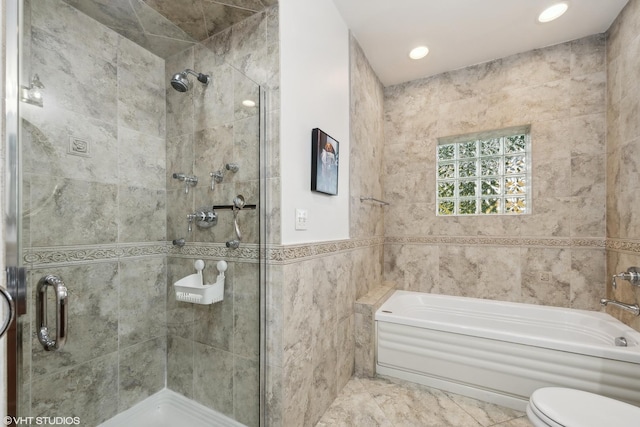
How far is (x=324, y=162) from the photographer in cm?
170

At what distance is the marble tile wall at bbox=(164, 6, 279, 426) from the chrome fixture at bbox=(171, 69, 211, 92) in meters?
0.03

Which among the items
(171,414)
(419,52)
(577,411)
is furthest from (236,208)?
(419,52)

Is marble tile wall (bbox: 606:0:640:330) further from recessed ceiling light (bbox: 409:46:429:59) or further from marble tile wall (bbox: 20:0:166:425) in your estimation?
marble tile wall (bbox: 20:0:166:425)

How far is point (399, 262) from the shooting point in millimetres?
2910

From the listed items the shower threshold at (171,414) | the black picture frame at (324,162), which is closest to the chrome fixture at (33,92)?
the black picture frame at (324,162)

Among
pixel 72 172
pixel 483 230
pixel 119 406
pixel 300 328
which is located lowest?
pixel 119 406

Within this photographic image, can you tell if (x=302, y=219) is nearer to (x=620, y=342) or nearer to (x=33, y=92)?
(x=33, y=92)

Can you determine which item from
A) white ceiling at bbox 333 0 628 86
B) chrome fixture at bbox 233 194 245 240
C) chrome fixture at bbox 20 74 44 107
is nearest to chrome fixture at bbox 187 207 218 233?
chrome fixture at bbox 233 194 245 240

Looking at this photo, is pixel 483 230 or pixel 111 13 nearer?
pixel 111 13

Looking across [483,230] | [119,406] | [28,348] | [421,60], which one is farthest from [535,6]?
[119,406]

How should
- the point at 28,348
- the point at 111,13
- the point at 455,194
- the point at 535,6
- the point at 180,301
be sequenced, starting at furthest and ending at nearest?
the point at 455,194 < the point at 535,6 < the point at 180,301 < the point at 111,13 < the point at 28,348

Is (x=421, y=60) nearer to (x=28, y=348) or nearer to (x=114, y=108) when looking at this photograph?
(x=114, y=108)

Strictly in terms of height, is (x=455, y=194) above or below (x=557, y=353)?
above

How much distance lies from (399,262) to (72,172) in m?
2.74
